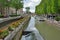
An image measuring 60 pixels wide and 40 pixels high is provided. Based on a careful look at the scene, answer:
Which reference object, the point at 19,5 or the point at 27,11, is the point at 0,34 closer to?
the point at 19,5

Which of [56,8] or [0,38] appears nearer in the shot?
[0,38]

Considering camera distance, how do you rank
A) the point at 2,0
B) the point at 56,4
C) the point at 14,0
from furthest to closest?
the point at 14,0 < the point at 2,0 < the point at 56,4

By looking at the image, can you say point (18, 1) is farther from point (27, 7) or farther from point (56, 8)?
point (27, 7)

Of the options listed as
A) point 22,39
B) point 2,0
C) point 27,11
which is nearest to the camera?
point 22,39

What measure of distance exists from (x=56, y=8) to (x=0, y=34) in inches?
1628

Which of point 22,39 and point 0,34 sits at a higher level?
point 0,34

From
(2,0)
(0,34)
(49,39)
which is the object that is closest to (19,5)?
(2,0)

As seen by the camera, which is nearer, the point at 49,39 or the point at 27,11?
the point at 49,39

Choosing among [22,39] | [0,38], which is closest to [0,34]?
[0,38]

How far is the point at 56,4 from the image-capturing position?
174 ft

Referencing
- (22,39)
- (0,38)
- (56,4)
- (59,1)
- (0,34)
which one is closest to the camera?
(0,38)

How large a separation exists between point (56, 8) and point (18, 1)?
50507 mm

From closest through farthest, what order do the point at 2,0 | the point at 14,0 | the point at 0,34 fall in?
the point at 0,34, the point at 2,0, the point at 14,0

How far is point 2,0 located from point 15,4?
26.0 m
